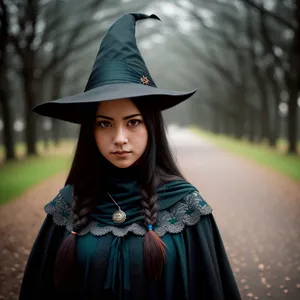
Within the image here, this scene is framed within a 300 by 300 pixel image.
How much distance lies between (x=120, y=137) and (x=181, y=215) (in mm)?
551

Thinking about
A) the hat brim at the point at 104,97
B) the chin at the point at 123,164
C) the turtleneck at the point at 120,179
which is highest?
the hat brim at the point at 104,97

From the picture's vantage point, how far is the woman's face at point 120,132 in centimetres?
188

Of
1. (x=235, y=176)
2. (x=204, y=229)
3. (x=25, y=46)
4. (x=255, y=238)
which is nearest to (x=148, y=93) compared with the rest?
(x=204, y=229)

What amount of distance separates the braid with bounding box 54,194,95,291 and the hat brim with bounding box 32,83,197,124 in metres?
0.49

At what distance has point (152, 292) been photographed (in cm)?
192

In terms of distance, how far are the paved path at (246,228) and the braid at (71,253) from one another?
2.50 ft

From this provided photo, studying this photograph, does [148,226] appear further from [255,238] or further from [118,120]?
[255,238]

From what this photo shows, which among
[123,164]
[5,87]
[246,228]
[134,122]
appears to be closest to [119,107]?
[134,122]

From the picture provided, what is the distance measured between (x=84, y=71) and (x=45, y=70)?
10661 millimetres

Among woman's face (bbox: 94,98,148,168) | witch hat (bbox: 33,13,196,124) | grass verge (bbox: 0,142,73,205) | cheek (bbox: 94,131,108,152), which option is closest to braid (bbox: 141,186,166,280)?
woman's face (bbox: 94,98,148,168)

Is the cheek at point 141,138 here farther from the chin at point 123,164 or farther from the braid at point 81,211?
the braid at point 81,211

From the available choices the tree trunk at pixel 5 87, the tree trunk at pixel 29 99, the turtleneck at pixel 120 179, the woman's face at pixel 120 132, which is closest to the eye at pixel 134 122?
the woman's face at pixel 120 132

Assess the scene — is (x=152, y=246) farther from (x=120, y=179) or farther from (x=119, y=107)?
(x=119, y=107)

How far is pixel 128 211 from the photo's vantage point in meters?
1.92
